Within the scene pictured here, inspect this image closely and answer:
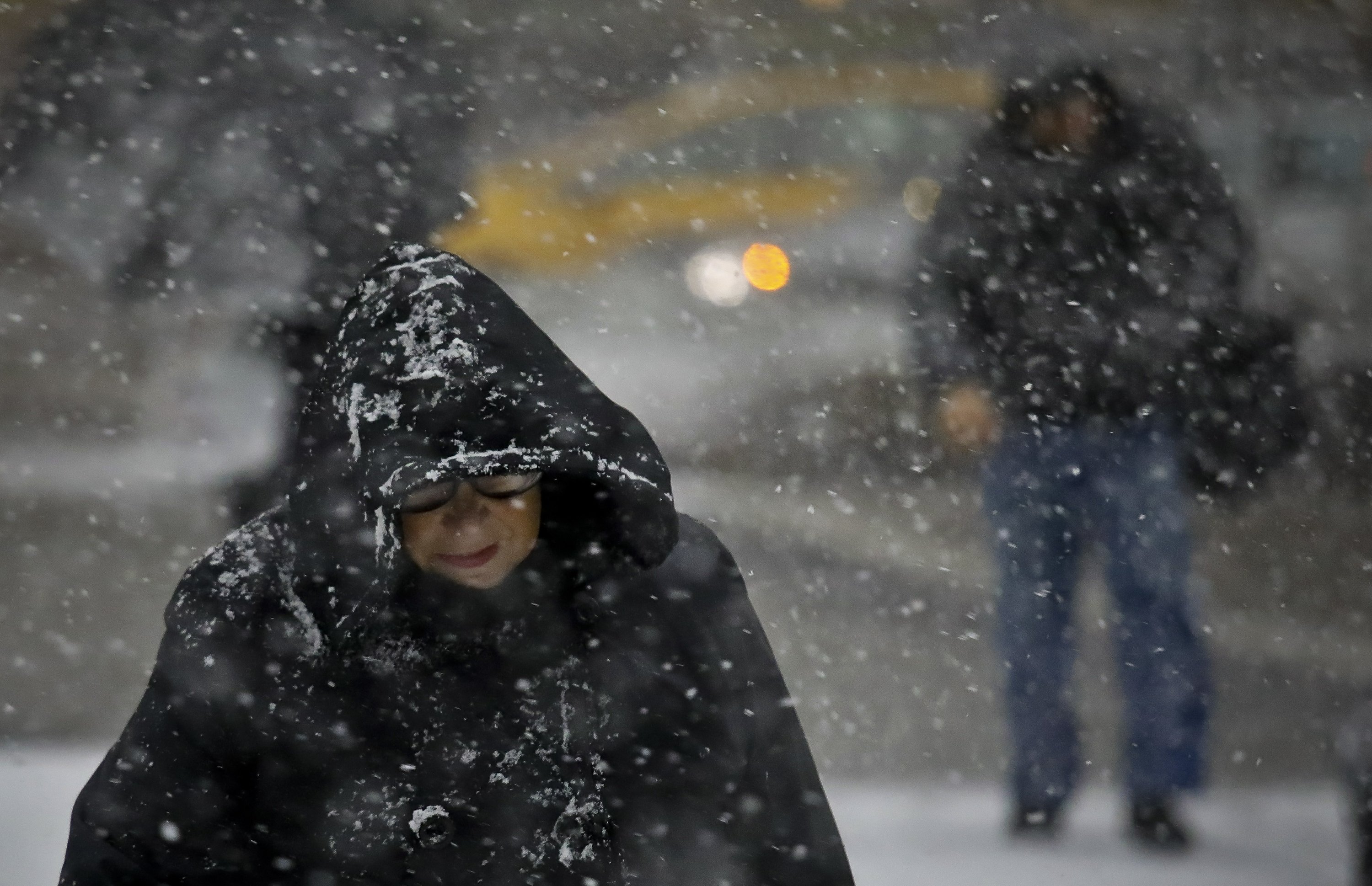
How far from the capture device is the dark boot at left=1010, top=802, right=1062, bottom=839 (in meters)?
2.60

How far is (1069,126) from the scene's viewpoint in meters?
2.64

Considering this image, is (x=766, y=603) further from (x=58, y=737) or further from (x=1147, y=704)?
(x=58, y=737)

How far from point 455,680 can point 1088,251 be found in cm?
183

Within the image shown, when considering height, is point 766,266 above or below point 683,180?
below

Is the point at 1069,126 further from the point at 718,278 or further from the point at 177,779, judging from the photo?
the point at 718,278

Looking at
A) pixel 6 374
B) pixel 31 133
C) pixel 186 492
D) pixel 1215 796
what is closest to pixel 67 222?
pixel 31 133

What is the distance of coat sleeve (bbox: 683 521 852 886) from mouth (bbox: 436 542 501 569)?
28cm

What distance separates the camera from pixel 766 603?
416 cm

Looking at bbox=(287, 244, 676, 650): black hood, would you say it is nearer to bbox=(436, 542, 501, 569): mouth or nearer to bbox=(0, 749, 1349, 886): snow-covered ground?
bbox=(436, 542, 501, 569): mouth

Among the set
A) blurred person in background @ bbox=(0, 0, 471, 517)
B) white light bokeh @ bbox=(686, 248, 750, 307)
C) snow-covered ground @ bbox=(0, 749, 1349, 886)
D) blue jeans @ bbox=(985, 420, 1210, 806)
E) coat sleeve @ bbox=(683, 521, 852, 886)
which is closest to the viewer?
coat sleeve @ bbox=(683, 521, 852, 886)

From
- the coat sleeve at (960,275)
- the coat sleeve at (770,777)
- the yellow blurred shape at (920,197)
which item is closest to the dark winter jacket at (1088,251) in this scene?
the coat sleeve at (960,275)

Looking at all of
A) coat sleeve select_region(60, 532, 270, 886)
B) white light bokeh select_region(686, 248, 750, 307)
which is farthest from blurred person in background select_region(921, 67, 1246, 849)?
white light bokeh select_region(686, 248, 750, 307)

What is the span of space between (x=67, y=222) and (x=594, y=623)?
4093 mm

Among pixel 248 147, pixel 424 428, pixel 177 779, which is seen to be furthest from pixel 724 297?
pixel 177 779
